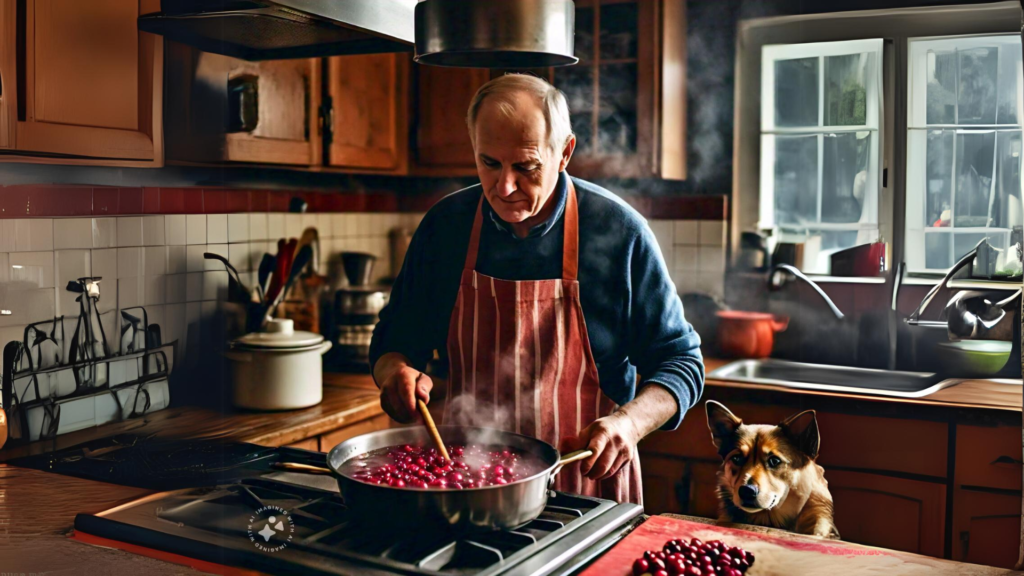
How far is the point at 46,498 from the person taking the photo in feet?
5.36

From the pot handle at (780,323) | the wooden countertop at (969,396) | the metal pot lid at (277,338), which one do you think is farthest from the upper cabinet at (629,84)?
the metal pot lid at (277,338)

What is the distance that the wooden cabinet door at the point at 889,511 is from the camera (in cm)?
209

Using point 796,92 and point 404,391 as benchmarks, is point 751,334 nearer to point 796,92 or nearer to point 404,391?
point 796,92

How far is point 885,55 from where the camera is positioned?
2.19 metres

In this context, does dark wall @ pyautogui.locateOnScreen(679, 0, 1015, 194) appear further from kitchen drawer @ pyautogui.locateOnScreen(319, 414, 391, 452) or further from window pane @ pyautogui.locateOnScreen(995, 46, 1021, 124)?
kitchen drawer @ pyautogui.locateOnScreen(319, 414, 391, 452)

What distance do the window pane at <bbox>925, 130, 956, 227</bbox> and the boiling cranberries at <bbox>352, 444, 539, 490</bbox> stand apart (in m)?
1.26

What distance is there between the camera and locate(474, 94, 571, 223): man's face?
1.88 metres

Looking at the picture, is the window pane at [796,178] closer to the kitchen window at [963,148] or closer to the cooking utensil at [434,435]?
the kitchen window at [963,148]

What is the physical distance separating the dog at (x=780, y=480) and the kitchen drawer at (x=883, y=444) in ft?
0.18

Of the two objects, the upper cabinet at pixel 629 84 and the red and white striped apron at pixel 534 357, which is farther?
the upper cabinet at pixel 629 84

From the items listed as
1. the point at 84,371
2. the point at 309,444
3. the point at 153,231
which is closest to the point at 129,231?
the point at 153,231

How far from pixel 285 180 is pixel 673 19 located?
4.52ft

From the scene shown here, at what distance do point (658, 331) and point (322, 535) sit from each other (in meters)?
0.90

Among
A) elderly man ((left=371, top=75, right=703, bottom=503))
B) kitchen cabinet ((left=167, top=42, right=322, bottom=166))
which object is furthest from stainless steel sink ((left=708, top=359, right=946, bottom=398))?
kitchen cabinet ((left=167, top=42, right=322, bottom=166))
